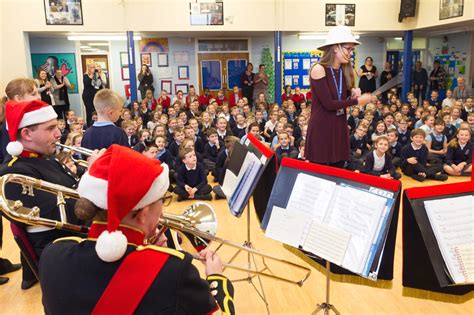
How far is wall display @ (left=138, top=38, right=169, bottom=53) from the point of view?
1280cm

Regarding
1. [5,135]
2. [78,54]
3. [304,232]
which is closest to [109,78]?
[78,54]

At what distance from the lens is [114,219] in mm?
1283

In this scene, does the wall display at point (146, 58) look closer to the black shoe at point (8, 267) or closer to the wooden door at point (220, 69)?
the wooden door at point (220, 69)

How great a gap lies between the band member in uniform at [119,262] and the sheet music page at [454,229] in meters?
1.11

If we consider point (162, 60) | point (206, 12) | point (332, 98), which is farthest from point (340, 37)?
point (162, 60)

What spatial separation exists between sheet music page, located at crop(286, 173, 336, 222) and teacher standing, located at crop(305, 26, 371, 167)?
1.50 meters

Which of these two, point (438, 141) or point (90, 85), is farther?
point (90, 85)

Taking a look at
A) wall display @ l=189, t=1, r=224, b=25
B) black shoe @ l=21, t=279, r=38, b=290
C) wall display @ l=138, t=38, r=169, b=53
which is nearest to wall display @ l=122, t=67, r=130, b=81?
wall display @ l=138, t=38, r=169, b=53

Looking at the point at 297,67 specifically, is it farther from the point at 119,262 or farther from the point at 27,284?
the point at 119,262

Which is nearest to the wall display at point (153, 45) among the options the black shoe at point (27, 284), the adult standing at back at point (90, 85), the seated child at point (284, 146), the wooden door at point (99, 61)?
the wooden door at point (99, 61)

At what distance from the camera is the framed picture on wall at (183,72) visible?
13.2 meters

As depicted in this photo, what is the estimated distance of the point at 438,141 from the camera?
736 centimetres

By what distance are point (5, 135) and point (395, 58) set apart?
1378 centimetres

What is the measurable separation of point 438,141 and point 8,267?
6865 millimetres
